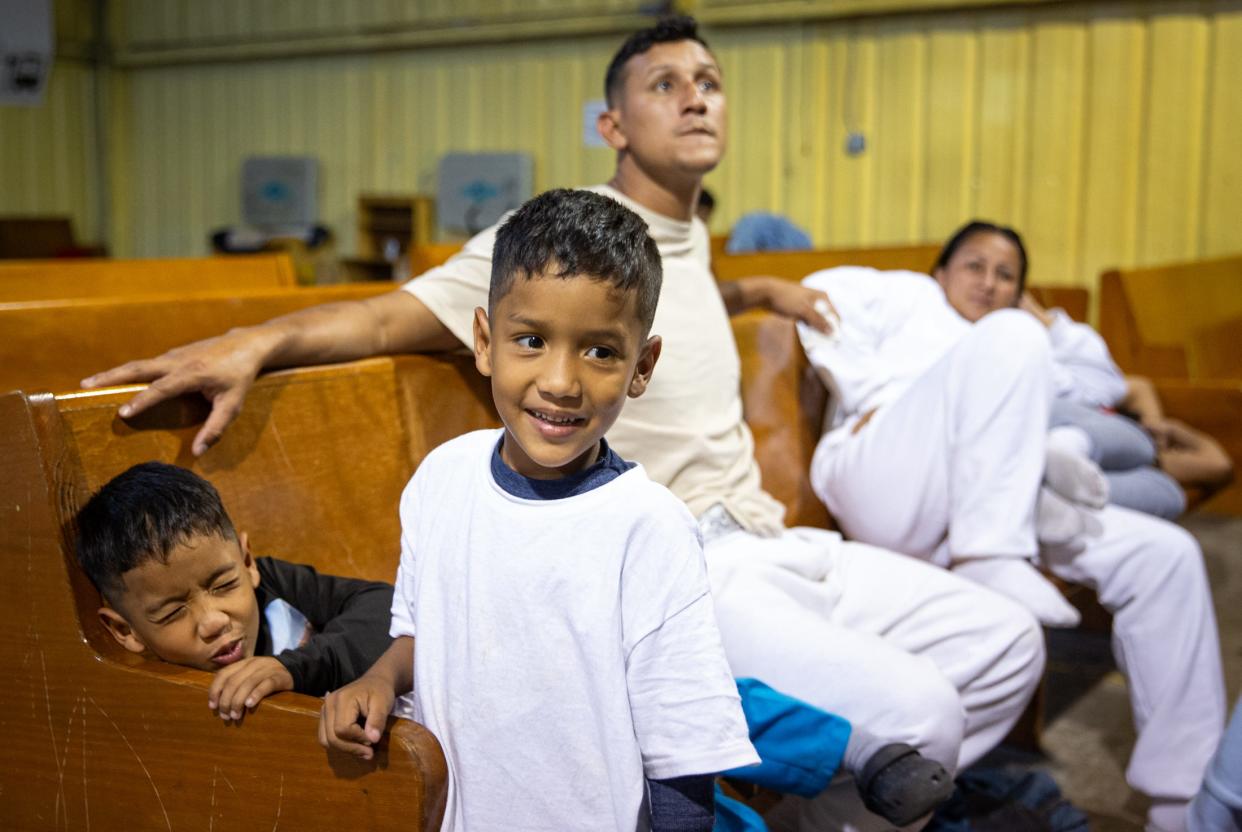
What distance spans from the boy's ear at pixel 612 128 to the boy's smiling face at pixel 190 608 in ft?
3.79

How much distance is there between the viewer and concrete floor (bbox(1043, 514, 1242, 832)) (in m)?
2.50

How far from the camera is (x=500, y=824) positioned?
1171 millimetres

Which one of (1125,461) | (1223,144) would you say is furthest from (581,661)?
(1223,144)

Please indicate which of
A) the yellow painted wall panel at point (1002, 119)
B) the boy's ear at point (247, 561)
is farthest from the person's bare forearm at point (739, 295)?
the yellow painted wall panel at point (1002, 119)

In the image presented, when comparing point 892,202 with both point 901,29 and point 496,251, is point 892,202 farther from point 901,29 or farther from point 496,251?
point 496,251

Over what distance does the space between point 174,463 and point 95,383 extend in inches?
5.4

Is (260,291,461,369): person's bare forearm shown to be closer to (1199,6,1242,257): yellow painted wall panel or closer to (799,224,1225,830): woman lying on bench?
(799,224,1225,830): woman lying on bench

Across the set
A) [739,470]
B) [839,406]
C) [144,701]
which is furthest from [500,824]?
[839,406]

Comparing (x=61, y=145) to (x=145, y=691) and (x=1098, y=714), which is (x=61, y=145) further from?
(x=145, y=691)

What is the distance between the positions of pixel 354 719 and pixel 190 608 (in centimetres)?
30

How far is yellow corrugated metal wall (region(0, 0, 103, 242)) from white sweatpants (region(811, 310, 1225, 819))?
842 centimetres

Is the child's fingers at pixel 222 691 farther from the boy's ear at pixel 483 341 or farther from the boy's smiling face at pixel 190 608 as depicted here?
the boy's ear at pixel 483 341

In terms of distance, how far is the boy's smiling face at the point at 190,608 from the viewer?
131 cm

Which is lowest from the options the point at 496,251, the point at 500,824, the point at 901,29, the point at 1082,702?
the point at 1082,702
